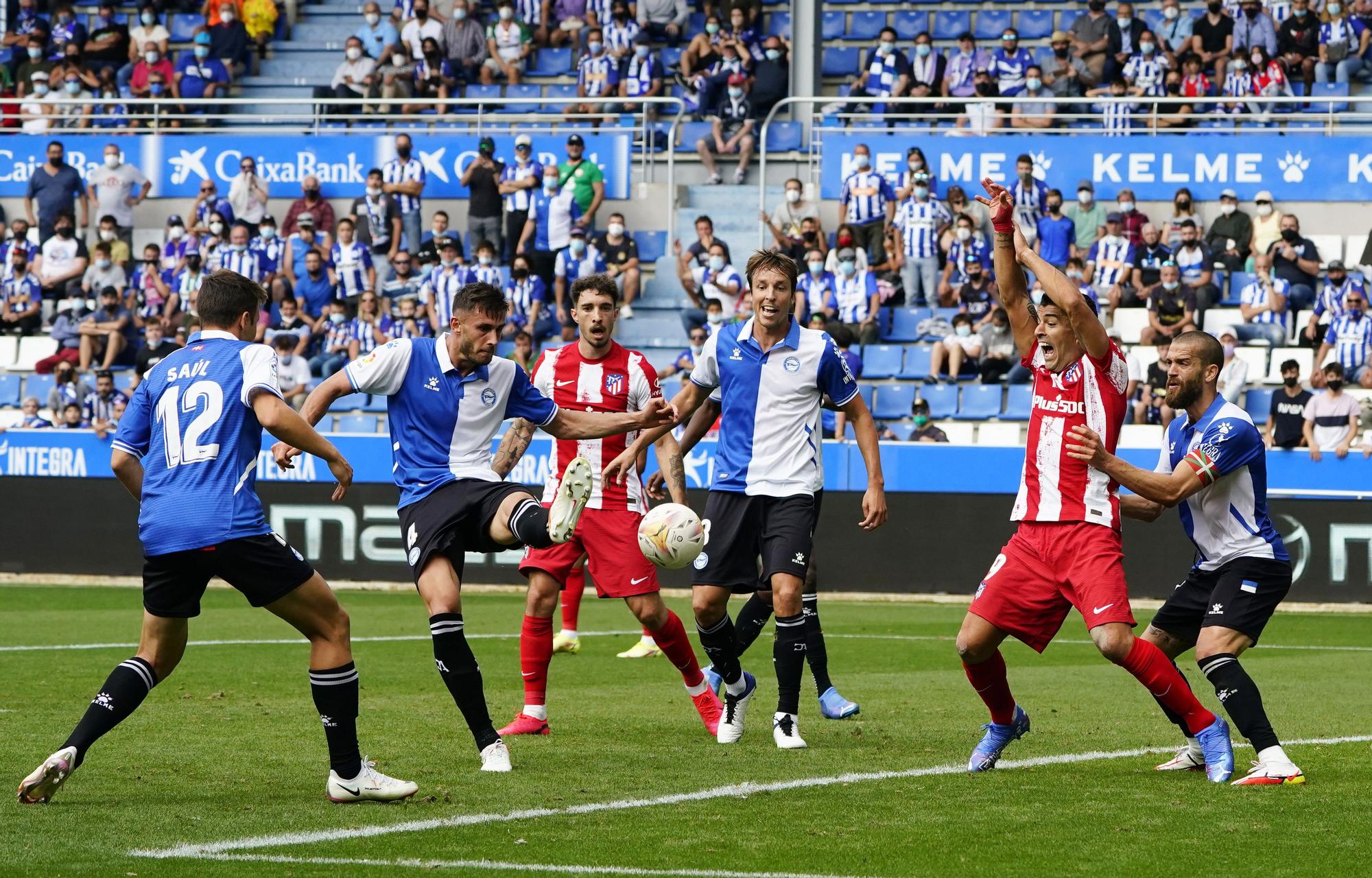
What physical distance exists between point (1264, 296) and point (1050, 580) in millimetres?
15788

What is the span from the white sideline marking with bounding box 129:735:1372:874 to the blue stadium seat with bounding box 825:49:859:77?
20.1 m

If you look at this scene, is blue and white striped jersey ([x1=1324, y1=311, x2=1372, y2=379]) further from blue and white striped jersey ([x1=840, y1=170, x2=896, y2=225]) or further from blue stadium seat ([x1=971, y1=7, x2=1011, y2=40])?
blue stadium seat ([x1=971, y1=7, x2=1011, y2=40])

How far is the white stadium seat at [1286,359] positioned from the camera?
21297 millimetres

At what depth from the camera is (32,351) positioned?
25.5 m

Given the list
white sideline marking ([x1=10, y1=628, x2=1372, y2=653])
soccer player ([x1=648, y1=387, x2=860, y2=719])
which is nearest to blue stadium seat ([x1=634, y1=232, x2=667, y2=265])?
white sideline marking ([x1=10, y1=628, x2=1372, y2=653])

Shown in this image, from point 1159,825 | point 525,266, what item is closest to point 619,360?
point 1159,825

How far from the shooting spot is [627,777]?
761cm

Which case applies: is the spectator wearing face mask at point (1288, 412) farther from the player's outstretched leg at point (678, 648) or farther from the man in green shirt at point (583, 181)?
the player's outstretched leg at point (678, 648)

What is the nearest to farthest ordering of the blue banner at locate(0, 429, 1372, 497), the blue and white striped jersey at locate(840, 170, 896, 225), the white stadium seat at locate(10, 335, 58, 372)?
the blue banner at locate(0, 429, 1372, 497), the blue and white striped jersey at locate(840, 170, 896, 225), the white stadium seat at locate(10, 335, 58, 372)

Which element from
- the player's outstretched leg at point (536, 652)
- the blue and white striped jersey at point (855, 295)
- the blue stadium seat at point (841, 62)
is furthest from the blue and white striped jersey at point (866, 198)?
the player's outstretched leg at point (536, 652)

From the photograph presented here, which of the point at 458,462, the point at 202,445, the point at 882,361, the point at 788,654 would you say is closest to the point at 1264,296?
the point at 882,361

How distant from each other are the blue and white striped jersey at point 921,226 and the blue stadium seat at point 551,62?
7.31 meters

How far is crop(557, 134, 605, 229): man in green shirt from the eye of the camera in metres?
24.9

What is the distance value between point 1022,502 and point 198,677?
19.6 ft
